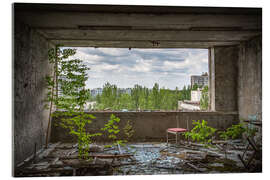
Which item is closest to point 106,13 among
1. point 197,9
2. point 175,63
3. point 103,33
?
point 103,33

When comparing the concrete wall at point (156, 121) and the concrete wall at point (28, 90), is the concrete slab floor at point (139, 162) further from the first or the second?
the concrete wall at point (156, 121)

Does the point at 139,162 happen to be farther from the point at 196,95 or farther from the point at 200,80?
the point at 200,80

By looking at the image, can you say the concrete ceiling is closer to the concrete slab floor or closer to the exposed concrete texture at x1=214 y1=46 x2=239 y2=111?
the exposed concrete texture at x1=214 y1=46 x2=239 y2=111

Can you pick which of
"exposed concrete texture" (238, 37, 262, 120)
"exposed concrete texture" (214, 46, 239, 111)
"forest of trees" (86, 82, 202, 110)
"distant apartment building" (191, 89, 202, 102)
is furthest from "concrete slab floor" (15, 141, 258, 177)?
"distant apartment building" (191, 89, 202, 102)


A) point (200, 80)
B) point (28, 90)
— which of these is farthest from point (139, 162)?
point (200, 80)

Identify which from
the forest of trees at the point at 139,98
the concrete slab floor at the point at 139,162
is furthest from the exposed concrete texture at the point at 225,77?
the concrete slab floor at the point at 139,162

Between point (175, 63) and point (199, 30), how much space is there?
1776mm

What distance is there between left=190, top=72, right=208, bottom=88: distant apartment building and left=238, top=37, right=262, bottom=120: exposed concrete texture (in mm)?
971

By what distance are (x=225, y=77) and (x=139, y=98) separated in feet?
9.00

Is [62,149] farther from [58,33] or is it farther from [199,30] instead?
[199,30]

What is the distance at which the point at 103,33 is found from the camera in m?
4.51

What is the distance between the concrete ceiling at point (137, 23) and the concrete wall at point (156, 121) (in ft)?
7.01

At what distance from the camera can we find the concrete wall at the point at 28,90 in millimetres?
3596

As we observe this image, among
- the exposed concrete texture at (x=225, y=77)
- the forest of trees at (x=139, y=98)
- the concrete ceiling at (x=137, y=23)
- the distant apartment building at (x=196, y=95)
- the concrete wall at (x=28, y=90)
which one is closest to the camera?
the concrete ceiling at (x=137, y=23)
